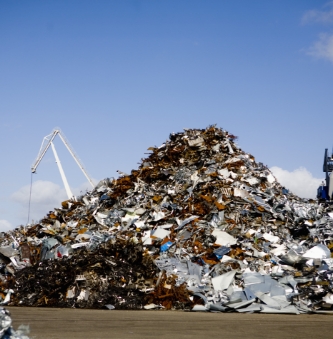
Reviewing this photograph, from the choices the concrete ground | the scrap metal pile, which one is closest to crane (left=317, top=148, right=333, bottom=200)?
the scrap metal pile

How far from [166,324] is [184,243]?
13.8ft

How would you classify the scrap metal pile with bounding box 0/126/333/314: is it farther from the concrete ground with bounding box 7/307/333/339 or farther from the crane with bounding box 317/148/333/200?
the crane with bounding box 317/148/333/200

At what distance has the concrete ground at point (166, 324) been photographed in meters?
6.49

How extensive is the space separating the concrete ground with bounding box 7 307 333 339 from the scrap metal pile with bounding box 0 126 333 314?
85 centimetres

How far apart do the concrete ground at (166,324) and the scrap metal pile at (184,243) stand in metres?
0.85

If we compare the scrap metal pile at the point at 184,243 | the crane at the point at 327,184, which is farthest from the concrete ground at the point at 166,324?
the crane at the point at 327,184

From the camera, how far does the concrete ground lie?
649 centimetres

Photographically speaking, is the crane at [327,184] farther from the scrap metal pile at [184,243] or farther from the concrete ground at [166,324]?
the concrete ground at [166,324]

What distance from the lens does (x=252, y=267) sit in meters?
10.8

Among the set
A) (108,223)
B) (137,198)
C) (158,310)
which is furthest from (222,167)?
(158,310)

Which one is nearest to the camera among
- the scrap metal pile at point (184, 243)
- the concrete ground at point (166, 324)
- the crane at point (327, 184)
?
the concrete ground at point (166, 324)

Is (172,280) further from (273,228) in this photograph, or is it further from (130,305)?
(273,228)

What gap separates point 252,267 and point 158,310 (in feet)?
8.09

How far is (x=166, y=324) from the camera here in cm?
742
